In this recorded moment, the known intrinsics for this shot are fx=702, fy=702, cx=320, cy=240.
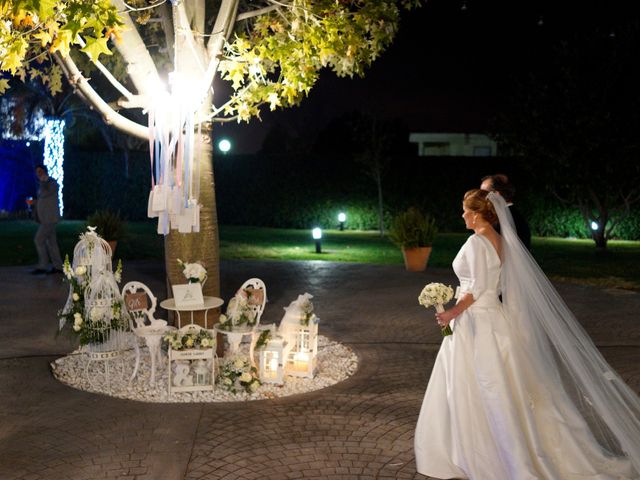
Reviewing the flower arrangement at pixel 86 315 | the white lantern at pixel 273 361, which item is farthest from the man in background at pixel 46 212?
the white lantern at pixel 273 361

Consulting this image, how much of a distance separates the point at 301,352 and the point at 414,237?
26.5ft

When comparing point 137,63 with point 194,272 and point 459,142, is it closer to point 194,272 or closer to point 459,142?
point 194,272

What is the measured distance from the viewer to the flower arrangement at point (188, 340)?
652 centimetres

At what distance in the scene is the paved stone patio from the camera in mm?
4973

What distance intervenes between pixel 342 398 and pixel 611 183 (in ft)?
49.3

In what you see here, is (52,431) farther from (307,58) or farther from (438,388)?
(307,58)

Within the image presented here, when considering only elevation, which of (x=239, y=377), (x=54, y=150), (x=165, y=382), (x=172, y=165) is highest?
(x=54, y=150)

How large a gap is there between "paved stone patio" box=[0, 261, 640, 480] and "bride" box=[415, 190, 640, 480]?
0.51m

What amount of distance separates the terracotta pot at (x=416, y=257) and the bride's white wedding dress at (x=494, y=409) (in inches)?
392

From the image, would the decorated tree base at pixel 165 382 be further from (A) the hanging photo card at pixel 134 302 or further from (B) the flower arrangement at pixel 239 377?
(A) the hanging photo card at pixel 134 302

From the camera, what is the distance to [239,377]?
6.59 metres

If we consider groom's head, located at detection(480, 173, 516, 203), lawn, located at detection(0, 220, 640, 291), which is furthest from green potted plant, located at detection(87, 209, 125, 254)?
groom's head, located at detection(480, 173, 516, 203)

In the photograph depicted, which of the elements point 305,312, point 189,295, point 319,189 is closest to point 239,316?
point 189,295

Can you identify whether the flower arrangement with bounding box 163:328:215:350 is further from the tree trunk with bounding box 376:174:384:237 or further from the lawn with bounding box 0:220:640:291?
the tree trunk with bounding box 376:174:384:237
